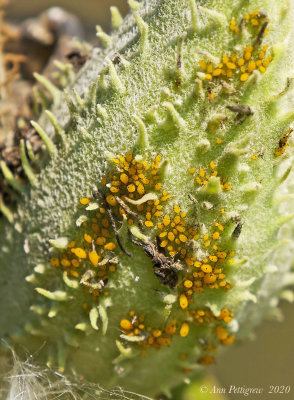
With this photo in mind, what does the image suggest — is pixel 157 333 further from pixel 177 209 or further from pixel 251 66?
pixel 251 66

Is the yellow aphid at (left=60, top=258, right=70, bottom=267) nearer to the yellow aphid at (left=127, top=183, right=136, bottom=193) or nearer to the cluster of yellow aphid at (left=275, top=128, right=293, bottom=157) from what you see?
the yellow aphid at (left=127, top=183, right=136, bottom=193)

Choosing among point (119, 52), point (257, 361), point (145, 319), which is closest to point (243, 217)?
point (145, 319)

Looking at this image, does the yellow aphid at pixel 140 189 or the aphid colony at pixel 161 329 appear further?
the aphid colony at pixel 161 329

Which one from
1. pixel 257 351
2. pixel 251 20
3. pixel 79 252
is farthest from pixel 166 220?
pixel 257 351

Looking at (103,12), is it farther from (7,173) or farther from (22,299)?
(22,299)

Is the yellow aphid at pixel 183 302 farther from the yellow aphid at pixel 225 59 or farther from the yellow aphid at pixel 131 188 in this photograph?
the yellow aphid at pixel 225 59

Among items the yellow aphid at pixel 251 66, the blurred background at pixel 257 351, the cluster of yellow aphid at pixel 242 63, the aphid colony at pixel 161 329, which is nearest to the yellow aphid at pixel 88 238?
the aphid colony at pixel 161 329

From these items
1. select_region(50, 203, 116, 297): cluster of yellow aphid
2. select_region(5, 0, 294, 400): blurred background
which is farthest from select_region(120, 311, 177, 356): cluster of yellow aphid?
select_region(5, 0, 294, 400): blurred background
